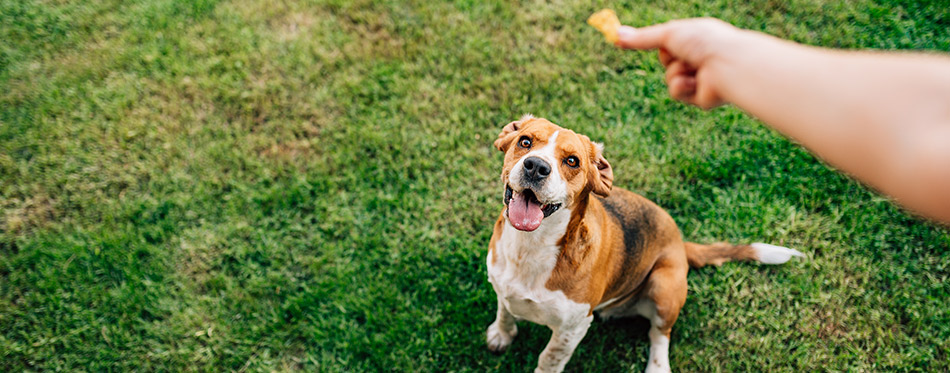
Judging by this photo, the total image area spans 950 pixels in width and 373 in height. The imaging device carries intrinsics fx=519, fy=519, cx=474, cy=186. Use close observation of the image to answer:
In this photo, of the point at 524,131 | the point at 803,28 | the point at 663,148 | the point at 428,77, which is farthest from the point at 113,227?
the point at 803,28

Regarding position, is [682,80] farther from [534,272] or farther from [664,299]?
[664,299]

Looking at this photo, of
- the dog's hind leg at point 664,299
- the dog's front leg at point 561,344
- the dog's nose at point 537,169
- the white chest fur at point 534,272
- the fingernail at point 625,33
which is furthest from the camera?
the dog's hind leg at point 664,299

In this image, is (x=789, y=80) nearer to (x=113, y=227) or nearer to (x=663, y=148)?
(x=663, y=148)

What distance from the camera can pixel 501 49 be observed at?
5.46 m

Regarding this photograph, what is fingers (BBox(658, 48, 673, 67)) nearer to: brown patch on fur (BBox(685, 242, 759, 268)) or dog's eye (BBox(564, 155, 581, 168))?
dog's eye (BBox(564, 155, 581, 168))

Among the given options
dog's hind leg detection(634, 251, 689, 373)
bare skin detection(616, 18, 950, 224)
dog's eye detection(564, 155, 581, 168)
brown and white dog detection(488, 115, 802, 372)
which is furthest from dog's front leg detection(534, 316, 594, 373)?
bare skin detection(616, 18, 950, 224)

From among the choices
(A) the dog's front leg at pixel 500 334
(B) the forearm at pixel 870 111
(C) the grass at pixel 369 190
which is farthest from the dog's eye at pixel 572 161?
(C) the grass at pixel 369 190

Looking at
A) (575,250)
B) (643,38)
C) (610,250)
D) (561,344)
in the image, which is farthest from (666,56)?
(561,344)

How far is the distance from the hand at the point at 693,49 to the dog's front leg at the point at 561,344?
5.33 ft

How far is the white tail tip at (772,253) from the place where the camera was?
393 cm

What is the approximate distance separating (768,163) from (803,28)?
171 cm

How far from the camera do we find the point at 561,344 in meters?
3.27

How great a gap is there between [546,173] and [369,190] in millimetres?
2696

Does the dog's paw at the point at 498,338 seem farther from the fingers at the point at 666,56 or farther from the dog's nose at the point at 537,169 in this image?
the fingers at the point at 666,56
